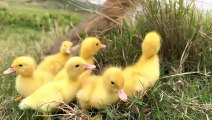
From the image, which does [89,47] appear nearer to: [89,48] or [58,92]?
[89,48]

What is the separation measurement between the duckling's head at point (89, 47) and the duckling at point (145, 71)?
19 cm

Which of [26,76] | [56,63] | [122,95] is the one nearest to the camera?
[122,95]

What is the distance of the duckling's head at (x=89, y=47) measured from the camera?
99.2 inches

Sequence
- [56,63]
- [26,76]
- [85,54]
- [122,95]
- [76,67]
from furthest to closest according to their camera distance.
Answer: [56,63]
[85,54]
[26,76]
[76,67]
[122,95]

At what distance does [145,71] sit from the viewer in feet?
7.77

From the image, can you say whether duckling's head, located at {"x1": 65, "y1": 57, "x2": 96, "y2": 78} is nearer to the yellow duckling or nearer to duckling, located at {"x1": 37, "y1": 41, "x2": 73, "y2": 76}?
the yellow duckling

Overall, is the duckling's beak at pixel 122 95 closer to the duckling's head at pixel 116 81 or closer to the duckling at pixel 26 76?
the duckling's head at pixel 116 81

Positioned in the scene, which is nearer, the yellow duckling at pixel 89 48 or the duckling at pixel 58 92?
the duckling at pixel 58 92

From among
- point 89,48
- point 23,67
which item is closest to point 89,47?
point 89,48

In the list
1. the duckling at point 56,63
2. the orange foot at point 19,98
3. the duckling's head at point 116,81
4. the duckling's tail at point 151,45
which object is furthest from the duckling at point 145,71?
the orange foot at point 19,98

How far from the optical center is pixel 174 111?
90.1 inches

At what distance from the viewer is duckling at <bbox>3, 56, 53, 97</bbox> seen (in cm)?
240

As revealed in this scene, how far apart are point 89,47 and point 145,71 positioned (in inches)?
12.3

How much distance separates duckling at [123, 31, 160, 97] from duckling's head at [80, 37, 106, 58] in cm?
19
